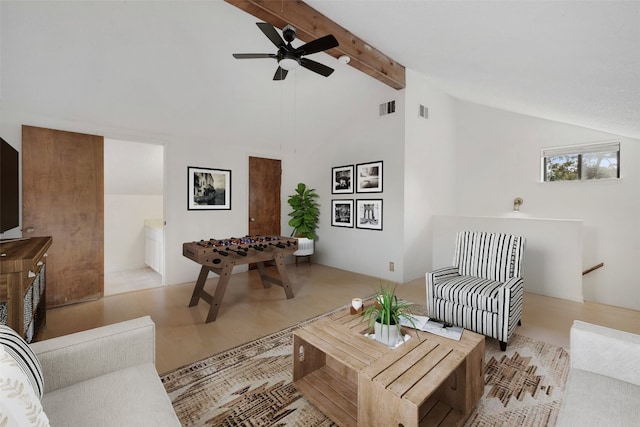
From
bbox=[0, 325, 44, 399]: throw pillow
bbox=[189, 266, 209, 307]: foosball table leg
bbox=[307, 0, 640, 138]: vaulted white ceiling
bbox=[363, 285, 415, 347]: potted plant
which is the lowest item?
bbox=[189, 266, 209, 307]: foosball table leg

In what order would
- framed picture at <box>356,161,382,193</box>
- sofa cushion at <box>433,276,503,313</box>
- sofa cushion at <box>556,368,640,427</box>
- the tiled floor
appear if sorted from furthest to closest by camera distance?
framed picture at <box>356,161,382,193</box>, the tiled floor, sofa cushion at <box>433,276,503,313</box>, sofa cushion at <box>556,368,640,427</box>

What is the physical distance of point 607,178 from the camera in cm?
418

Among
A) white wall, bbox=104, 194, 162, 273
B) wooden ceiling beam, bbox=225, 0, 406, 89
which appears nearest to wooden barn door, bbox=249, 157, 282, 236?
white wall, bbox=104, 194, 162, 273

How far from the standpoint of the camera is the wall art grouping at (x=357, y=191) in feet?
15.6

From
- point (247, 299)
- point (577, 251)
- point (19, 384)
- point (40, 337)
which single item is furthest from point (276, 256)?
point (577, 251)

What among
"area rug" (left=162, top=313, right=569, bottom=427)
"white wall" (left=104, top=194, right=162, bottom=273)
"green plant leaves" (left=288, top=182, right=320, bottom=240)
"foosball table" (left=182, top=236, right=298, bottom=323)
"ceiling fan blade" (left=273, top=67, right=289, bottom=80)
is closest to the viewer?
"area rug" (left=162, top=313, right=569, bottom=427)

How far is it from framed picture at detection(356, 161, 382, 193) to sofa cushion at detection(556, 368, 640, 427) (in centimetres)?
358

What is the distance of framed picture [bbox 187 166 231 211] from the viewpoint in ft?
14.7

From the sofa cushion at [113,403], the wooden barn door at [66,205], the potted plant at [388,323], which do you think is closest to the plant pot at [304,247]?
the wooden barn door at [66,205]

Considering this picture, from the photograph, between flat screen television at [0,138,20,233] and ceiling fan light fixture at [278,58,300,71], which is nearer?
flat screen television at [0,138,20,233]

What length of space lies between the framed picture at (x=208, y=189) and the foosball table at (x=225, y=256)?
4.33 feet

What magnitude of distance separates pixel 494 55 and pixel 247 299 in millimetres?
3744

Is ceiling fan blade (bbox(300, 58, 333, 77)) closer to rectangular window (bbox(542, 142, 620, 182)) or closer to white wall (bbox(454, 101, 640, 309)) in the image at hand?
white wall (bbox(454, 101, 640, 309))

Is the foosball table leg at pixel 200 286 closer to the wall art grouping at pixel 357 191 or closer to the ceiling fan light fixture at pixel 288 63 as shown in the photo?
the ceiling fan light fixture at pixel 288 63
